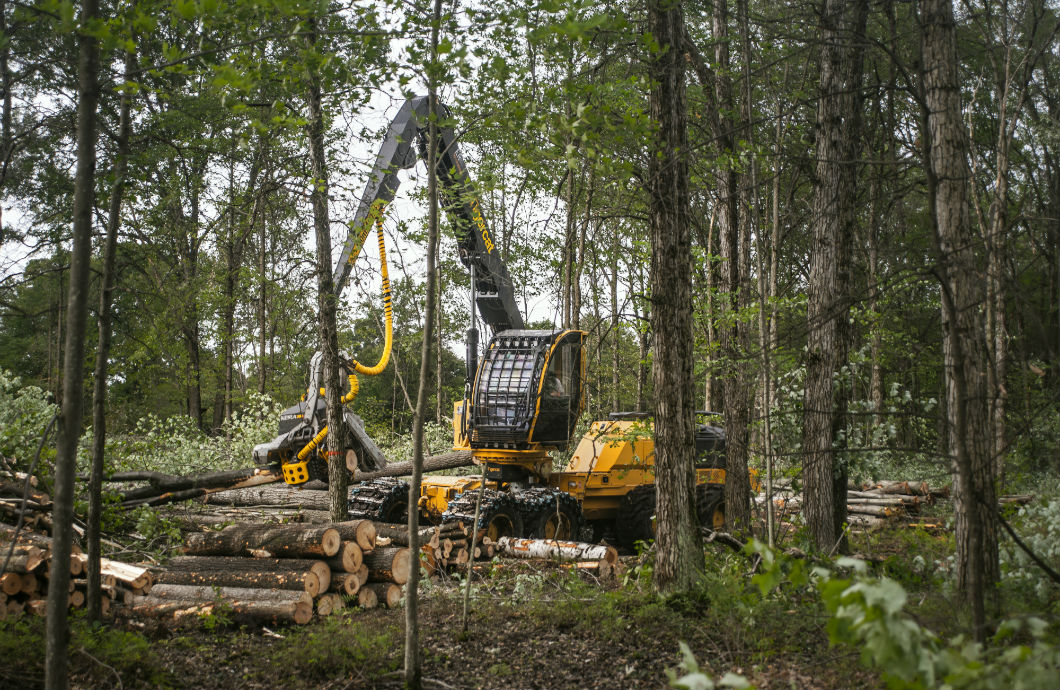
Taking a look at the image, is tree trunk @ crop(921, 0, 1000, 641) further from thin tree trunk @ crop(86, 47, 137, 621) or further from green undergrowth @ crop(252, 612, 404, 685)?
thin tree trunk @ crop(86, 47, 137, 621)

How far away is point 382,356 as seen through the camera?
Result: 855cm

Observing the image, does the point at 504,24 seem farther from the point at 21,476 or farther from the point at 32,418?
the point at 32,418

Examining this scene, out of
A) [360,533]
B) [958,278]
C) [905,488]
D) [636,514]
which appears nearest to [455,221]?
[360,533]

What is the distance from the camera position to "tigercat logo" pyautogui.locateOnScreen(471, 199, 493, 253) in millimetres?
11367

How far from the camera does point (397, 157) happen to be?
380 inches

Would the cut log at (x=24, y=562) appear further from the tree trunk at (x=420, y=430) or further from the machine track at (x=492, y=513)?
the machine track at (x=492, y=513)

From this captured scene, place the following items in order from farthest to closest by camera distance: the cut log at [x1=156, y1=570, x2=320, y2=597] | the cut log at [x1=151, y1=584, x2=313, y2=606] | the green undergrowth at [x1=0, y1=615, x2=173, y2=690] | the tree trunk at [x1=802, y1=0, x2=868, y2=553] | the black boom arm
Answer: the black boom arm < the tree trunk at [x1=802, y1=0, x2=868, y2=553] < the cut log at [x1=156, y1=570, x2=320, y2=597] < the cut log at [x1=151, y1=584, x2=313, y2=606] < the green undergrowth at [x1=0, y1=615, x2=173, y2=690]

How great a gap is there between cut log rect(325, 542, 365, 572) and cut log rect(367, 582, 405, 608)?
0.27 metres

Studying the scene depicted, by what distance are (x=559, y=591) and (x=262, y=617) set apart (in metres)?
2.48

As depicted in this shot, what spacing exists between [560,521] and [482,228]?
456 cm

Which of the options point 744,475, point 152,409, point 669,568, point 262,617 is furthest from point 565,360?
point 152,409

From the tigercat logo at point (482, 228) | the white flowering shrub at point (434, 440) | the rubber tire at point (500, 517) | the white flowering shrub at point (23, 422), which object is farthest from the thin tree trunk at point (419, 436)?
the white flowering shrub at point (434, 440)

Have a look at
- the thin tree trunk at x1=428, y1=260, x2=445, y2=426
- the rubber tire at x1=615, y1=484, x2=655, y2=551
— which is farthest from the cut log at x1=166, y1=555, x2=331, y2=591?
the rubber tire at x1=615, y1=484, x2=655, y2=551

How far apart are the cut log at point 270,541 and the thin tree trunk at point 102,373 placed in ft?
5.11
